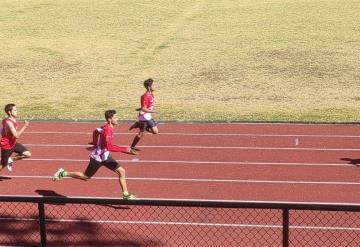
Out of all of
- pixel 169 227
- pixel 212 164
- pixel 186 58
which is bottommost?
pixel 169 227

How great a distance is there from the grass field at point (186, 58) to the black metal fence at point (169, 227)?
7.95 meters

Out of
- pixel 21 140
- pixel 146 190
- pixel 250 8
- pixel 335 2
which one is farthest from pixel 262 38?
pixel 146 190

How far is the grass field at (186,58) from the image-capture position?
19.3 meters

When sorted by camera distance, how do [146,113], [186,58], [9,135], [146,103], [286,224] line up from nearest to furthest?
[286,224] < [9,135] < [146,103] < [146,113] < [186,58]

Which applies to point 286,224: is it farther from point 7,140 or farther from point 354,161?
point 354,161

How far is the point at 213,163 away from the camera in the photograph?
12.7m

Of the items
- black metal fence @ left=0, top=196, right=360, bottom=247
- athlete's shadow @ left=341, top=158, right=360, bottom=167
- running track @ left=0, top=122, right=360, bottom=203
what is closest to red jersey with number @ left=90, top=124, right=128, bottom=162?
black metal fence @ left=0, top=196, right=360, bottom=247

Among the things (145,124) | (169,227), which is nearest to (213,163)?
(145,124)

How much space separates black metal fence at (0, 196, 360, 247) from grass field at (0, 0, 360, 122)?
795 cm

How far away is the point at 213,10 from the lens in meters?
41.0

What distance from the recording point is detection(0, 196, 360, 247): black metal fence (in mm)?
8523

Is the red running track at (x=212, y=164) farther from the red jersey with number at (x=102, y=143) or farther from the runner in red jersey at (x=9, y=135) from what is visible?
the red jersey with number at (x=102, y=143)

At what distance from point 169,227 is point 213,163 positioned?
12.8 feet

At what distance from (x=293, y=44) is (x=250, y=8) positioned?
1171 centimetres
